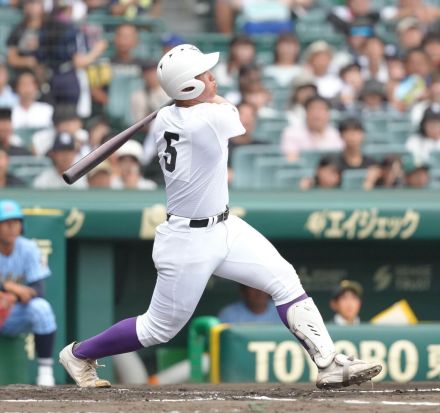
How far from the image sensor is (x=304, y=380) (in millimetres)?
8727

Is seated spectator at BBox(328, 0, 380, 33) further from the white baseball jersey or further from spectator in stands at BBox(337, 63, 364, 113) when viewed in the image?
the white baseball jersey

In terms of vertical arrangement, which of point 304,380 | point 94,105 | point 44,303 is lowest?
point 304,380

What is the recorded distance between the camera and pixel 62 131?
10328mm

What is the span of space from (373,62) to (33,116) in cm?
353

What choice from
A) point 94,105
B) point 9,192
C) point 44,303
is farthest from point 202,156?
point 94,105

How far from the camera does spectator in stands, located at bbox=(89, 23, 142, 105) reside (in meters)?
11.4

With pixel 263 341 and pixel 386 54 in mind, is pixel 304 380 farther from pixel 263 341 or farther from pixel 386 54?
pixel 386 54

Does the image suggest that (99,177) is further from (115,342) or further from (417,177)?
(115,342)

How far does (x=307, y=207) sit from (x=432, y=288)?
1.39 m

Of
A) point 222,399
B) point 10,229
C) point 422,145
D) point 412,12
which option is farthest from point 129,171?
point 412,12

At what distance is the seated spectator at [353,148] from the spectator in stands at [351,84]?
1.40 metres

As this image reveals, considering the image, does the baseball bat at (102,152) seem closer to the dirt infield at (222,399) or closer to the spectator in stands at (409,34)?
the dirt infield at (222,399)

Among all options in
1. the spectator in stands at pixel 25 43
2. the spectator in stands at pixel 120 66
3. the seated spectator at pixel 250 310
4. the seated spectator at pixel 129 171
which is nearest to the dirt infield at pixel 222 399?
the seated spectator at pixel 250 310

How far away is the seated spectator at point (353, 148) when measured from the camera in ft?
34.7
